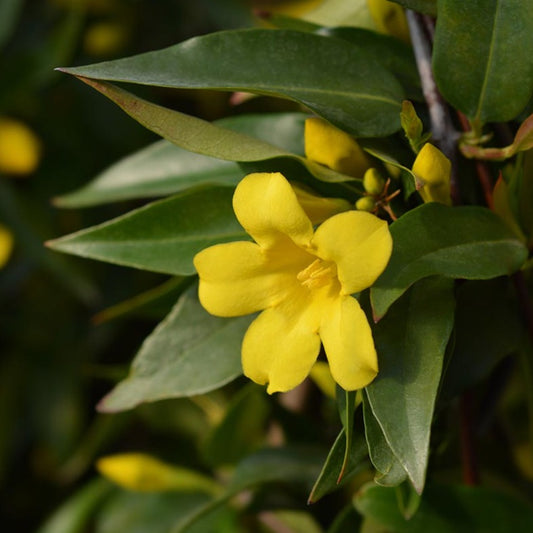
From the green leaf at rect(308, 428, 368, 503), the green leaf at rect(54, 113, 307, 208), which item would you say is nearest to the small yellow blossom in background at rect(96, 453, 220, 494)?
the green leaf at rect(54, 113, 307, 208)

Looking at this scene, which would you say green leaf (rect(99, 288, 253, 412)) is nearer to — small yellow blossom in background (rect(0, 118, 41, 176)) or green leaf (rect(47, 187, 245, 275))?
green leaf (rect(47, 187, 245, 275))

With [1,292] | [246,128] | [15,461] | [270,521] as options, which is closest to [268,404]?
[270,521]

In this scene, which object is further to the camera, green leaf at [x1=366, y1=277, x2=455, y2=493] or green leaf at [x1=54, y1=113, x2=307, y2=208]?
green leaf at [x1=54, y1=113, x2=307, y2=208]

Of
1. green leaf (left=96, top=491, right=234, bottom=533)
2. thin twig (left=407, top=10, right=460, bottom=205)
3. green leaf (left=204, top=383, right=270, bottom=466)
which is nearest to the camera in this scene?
thin twig (left=407, top=10, right=460, bottom=205)

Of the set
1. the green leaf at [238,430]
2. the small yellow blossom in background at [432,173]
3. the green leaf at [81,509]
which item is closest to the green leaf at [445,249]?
the small yellow blossom in background at [432,173]

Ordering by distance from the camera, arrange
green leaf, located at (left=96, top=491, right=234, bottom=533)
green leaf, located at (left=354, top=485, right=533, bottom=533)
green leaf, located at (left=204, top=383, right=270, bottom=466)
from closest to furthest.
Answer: green leaf, located at (left=354, top=485, right=533, bottom=533), green leaf, located at (left=204, top=383, right=270, bottom=466), green leaf, located at (left=96, top=491, right=234, bottom=533)

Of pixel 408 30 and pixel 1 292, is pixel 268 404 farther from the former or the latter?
pixel 1 292
